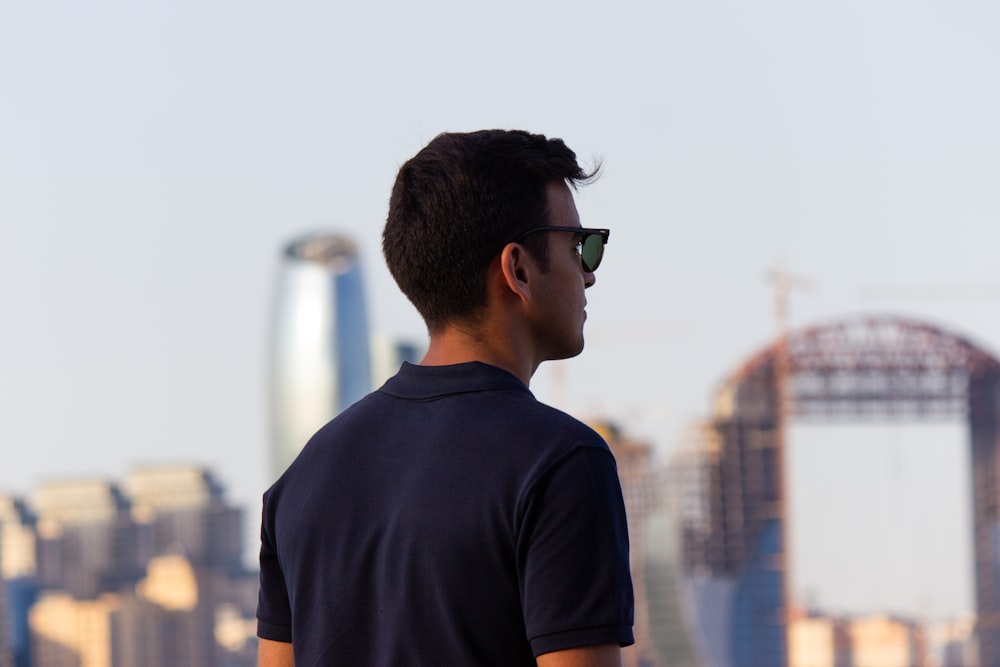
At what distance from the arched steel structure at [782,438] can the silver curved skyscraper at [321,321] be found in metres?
21.6

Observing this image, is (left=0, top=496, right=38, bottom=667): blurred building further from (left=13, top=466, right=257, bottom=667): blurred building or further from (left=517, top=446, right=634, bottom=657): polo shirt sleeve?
(left=517, top=446, right=634, bottom=657): polo shirt sleeve

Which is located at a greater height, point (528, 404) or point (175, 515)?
point (528, 404)

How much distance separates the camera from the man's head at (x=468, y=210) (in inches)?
97.1

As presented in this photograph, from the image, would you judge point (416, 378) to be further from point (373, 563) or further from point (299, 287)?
point (299, 287)

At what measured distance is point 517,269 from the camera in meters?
2.47

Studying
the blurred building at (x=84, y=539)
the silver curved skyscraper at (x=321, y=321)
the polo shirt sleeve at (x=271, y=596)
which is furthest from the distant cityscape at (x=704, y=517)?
the polo shirt sleeve at (x=271, y=596)

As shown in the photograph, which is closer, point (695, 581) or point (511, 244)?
point (511, 244)

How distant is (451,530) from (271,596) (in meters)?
0.49

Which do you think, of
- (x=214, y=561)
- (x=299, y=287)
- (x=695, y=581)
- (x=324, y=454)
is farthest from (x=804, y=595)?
(x=324, y=454)

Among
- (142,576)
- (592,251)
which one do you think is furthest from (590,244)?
(142,576)

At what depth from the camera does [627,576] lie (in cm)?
226

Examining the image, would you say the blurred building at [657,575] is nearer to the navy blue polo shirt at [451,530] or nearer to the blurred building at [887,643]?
the blurred building at [887,643]

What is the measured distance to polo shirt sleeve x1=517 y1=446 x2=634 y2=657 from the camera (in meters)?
2.21

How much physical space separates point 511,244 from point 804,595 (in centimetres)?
10866
